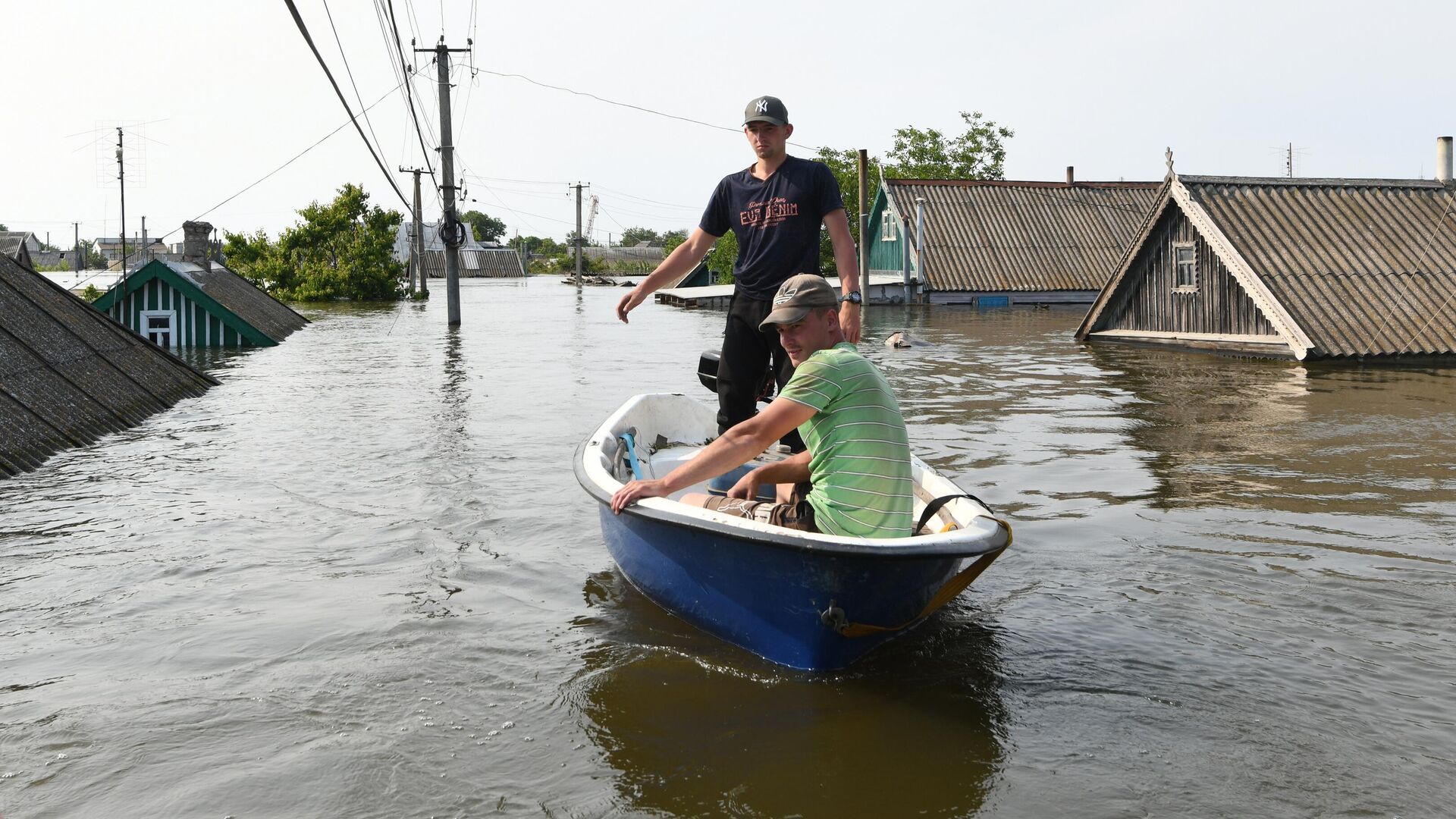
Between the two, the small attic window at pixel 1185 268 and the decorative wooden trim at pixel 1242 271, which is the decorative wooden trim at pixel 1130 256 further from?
the small attic window at pixel 1185 268

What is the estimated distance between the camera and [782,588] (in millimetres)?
4570

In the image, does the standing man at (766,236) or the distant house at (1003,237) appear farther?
the distant house at (1003,237)

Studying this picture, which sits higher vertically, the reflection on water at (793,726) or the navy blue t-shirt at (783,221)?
the navy blue t-shirt at (783,221)

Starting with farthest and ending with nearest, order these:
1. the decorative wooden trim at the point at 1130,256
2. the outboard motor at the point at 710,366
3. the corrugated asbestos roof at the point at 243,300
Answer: the corrugated asbestos roof at the point at 243,300 < the decorative wooden trim at the point at 1130,256 < the outboard motor at the point at 710,366

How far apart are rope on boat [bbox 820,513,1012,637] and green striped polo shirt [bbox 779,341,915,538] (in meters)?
0.28

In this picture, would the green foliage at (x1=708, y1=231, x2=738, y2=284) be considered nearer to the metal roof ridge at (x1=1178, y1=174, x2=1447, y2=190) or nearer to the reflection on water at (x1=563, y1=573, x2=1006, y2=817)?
the metal roof ridge at (x1=1178, y1=174, x2=1447, y2=190)

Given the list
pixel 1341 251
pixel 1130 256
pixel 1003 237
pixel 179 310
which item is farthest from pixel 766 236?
pixel 1003 237

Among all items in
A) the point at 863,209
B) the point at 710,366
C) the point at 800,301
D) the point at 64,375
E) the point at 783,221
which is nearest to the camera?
the point at 800,301

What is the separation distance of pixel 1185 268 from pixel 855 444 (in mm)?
17298

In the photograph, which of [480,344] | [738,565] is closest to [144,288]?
[480,344]

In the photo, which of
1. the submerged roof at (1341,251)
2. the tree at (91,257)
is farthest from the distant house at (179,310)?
the tree at (91,257)

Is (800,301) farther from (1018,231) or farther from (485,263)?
(485,263)

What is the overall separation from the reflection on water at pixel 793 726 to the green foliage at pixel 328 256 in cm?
4336

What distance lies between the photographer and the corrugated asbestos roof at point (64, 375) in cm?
1008
